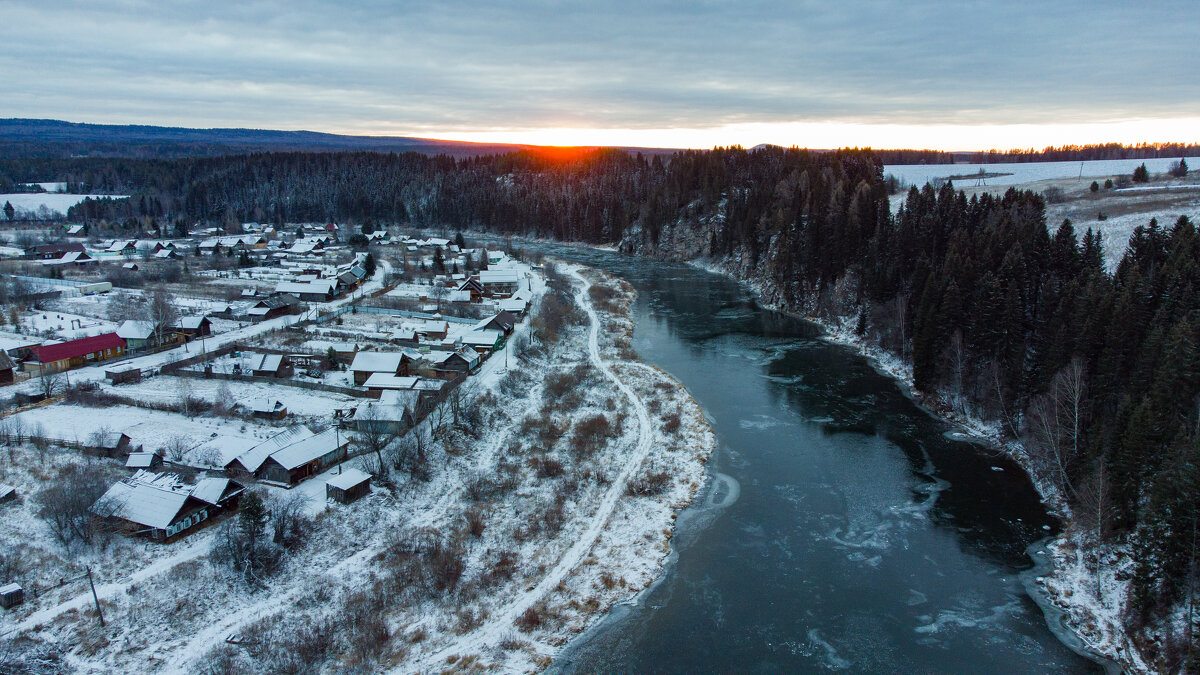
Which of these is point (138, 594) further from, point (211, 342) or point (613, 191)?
point (613, 191)

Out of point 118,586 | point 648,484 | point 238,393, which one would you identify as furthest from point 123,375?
point 648,484

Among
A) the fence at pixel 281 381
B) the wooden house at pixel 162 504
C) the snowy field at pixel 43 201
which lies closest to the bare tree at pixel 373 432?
the fence at pixel 281 381

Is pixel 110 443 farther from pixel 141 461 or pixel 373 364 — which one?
pixel 373 364

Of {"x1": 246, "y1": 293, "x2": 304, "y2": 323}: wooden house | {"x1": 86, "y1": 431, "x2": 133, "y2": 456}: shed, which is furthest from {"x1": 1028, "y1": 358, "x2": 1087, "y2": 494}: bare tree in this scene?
{"x1": 246, "y1": 293, "x2": 304, "y2": 323}: wooden house

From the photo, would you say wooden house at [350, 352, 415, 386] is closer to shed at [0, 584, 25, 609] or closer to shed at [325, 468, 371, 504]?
shed at [325, 468, 371, 504]

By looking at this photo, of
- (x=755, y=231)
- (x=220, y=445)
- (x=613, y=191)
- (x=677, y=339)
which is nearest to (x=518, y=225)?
(x=613, y=191)

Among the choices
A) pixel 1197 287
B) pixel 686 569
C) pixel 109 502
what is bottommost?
pixel 686 569

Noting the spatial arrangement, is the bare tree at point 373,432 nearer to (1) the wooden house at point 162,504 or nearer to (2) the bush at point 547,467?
(1) the wooden house at point 162,504
